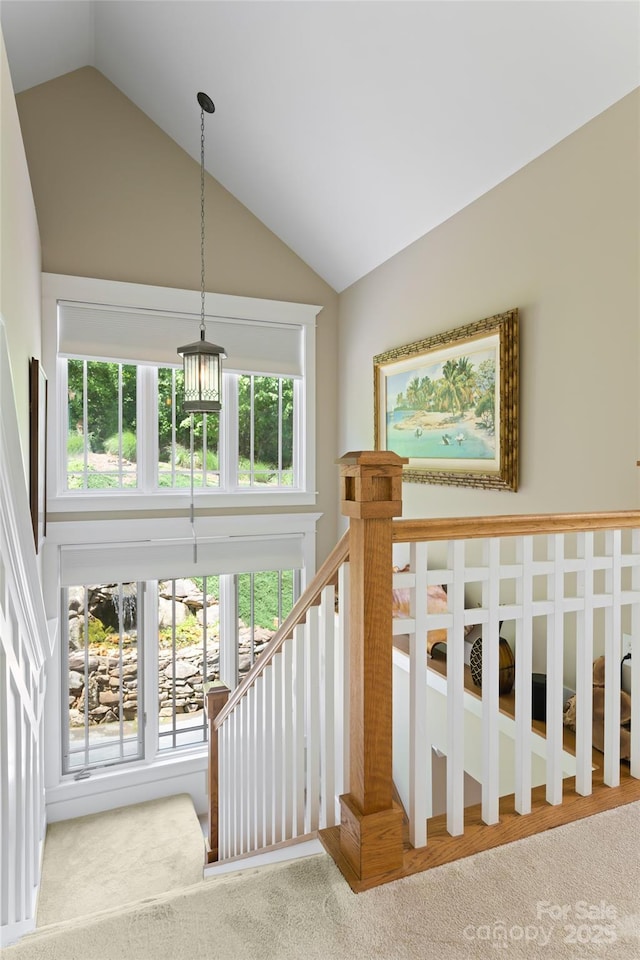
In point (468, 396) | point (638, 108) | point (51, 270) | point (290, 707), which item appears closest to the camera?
point (290, 707)

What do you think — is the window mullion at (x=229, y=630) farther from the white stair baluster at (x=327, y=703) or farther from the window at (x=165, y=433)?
the white stair baluster at (x=327, y=703)

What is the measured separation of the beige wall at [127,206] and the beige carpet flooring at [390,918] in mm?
3629

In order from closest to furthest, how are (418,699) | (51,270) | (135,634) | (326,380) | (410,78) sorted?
(418,699), (410,78), (51,270), (135,634), (326,380)

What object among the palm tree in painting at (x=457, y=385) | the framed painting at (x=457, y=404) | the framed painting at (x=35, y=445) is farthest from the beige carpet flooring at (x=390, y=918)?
the palm tree in painting at (x=457, y=385)

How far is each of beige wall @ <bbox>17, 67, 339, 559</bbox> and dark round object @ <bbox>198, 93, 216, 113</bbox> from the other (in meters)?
0.09

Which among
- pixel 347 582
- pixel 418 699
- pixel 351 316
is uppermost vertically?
pixel 351 316

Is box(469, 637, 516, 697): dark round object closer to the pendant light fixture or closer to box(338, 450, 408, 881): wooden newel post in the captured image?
box(338, 450, 408, 881): wooden newel post

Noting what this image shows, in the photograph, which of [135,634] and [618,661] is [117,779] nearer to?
[135,634]

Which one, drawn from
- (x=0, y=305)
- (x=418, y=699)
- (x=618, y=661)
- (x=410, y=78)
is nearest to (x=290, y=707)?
(x=418, y=699)

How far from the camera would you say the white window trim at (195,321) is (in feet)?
12.0

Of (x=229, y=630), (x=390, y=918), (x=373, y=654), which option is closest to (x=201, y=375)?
(x=373, y=654)

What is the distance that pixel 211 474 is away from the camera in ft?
14.0

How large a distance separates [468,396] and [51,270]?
110 inches

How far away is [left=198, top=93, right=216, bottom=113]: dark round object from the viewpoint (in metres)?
3.33
